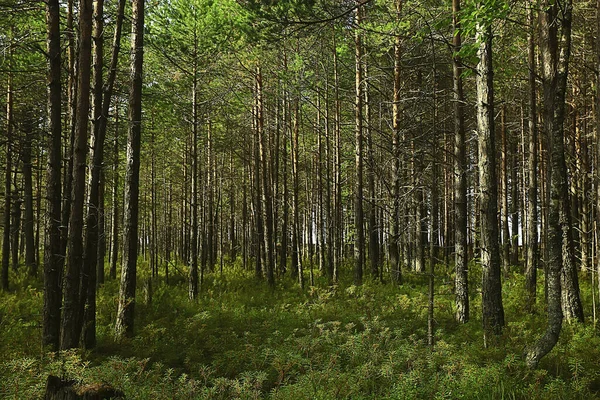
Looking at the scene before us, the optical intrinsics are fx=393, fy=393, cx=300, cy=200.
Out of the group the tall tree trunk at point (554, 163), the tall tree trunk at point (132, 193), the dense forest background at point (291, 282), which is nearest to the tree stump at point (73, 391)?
the dense forest background at point (291, 282)

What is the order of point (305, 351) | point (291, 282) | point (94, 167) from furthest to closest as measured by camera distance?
point (291, 282) < point (94, 167) < point (305, 351)

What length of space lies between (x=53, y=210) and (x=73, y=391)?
505 centimetres

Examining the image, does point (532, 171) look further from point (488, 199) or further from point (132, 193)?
point (132, 193)

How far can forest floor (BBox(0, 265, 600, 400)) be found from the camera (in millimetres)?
5098

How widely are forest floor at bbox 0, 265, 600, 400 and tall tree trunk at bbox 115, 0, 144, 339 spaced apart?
0.52 metres

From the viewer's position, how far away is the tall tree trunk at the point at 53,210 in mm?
7539

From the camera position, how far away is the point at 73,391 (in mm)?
3957

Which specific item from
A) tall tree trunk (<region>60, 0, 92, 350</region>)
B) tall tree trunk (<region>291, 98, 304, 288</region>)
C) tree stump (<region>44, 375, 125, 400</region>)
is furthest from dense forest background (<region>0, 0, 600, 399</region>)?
tall tree trunk (<region>291, 98, 304, 288</region>)

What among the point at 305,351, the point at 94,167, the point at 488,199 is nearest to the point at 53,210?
the point at 94,167

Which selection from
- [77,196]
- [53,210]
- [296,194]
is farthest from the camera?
[296,194]

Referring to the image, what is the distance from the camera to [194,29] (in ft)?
43.5

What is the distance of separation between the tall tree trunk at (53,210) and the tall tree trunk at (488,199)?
320 inches

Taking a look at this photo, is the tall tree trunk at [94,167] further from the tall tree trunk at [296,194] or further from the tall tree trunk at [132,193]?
the tall tree trunk at [296,194]

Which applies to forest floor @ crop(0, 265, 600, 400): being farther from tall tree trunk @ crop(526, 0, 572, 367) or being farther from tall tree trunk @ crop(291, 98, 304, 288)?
tall tree trunk @ crop(291, 98, 304, 288)
